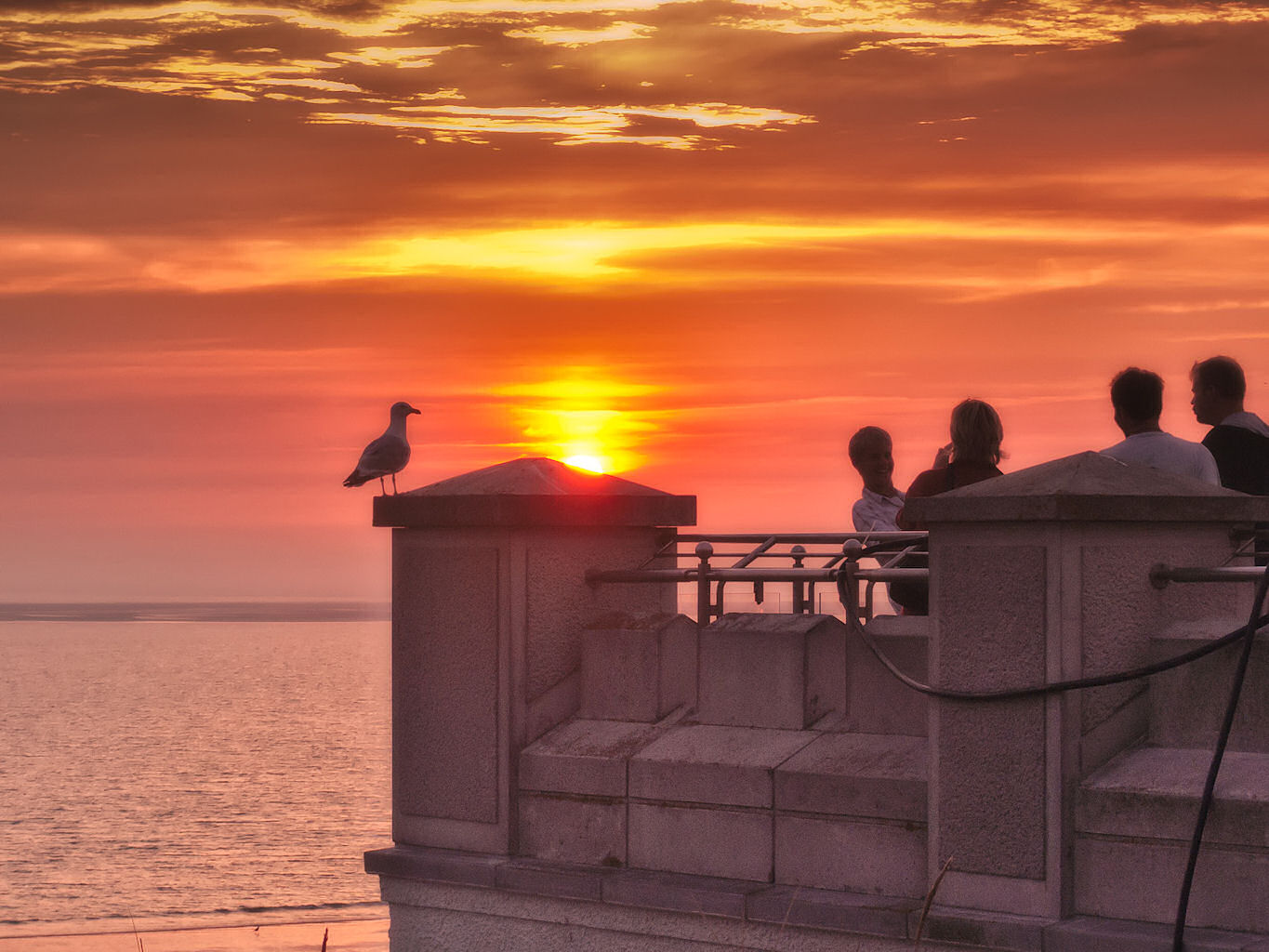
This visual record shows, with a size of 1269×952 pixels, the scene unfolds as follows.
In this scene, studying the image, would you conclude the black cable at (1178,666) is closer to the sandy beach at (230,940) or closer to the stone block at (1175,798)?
the stone block at (1175,798)

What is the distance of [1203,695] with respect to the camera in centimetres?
615

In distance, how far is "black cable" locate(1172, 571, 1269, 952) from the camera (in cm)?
564

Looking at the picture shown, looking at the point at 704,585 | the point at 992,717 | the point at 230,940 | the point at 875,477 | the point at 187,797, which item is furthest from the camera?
the point at 187,797

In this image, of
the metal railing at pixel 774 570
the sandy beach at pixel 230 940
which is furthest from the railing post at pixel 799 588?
the sandy beach at pixel 230 940

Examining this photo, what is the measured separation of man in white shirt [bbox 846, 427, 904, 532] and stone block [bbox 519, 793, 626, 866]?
8.92 ft

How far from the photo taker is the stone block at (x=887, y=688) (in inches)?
271

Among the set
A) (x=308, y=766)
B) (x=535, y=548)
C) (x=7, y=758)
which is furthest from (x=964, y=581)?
(x=7, y=758)

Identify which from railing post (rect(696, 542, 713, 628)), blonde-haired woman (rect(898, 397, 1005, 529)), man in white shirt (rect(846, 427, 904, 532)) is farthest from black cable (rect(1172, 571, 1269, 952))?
man in white shirt (rect(846, 427, 904, 532))

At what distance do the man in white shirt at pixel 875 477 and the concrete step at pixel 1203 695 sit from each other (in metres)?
3.33

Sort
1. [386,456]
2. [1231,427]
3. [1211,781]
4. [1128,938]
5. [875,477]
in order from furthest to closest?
[875,477] → [386,456] → [1231,427] → [1128,938] → [1211,781]

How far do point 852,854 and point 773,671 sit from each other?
2.85 ft

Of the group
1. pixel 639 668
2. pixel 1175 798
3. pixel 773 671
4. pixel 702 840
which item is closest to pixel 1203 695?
pixel 1175 798

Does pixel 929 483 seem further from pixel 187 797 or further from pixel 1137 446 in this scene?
pixel 187 797

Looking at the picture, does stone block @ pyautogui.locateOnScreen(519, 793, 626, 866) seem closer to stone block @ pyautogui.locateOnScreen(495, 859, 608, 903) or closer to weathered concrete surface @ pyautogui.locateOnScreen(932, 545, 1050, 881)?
stone block @ pyautogui.locateOnScreen(495, 859, 608, 903)
